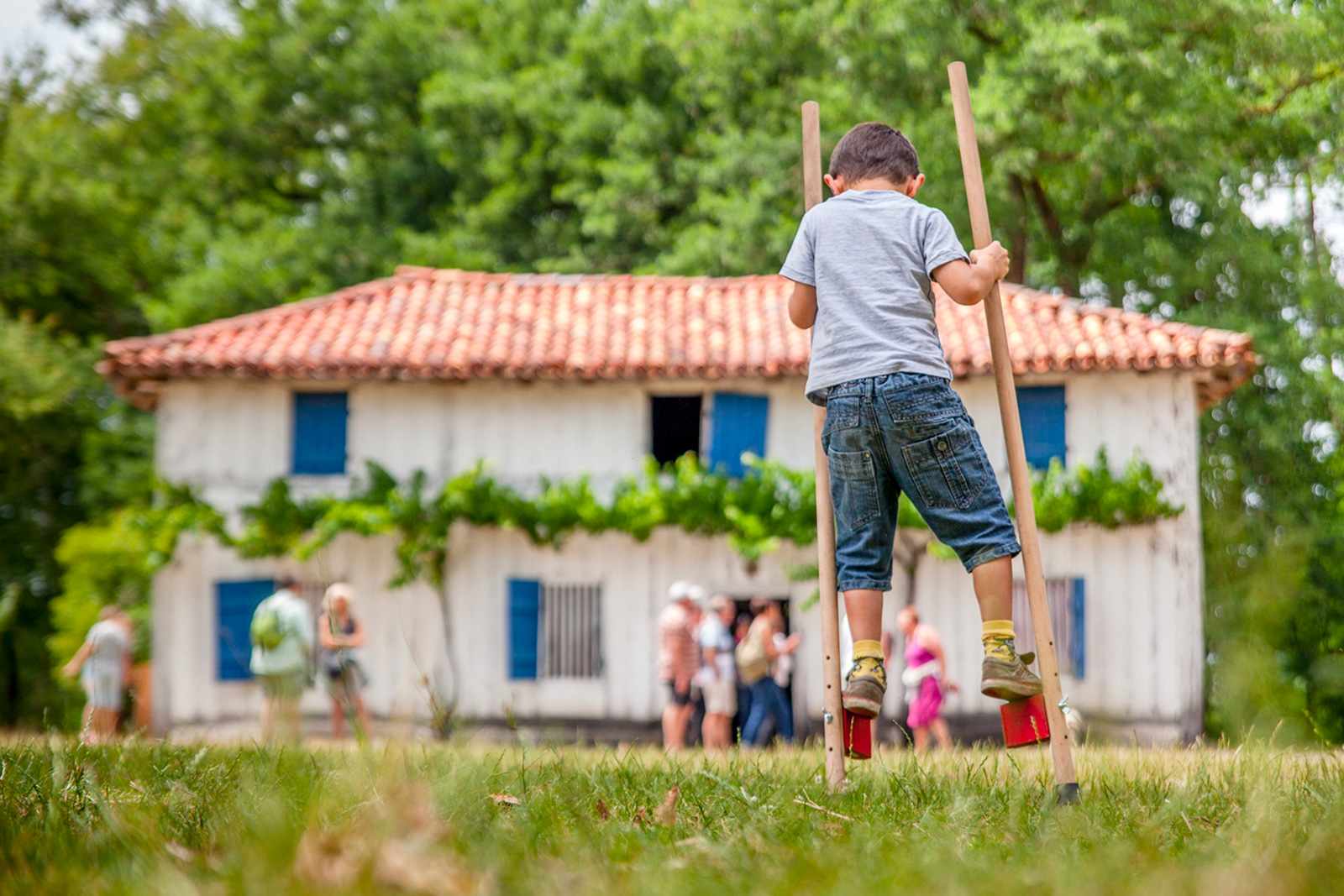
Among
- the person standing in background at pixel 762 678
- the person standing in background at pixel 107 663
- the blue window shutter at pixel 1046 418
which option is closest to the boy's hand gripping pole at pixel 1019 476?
the person standing in background at pixel 762 678

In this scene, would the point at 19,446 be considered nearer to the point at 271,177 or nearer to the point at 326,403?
the point at 271,177

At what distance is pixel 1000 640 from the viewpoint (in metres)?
3.21

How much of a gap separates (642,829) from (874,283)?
1.83 metres

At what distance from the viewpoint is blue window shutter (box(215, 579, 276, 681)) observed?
637 inches

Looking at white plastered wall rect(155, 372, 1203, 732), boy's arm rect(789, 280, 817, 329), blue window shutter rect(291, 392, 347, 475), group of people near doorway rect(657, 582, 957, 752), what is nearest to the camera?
boy's arm rect(789, 280, 817, 329)

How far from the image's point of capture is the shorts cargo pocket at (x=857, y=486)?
11.0 ft

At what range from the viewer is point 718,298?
1742 centimetres

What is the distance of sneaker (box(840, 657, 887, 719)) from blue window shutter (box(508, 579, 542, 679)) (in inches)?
519

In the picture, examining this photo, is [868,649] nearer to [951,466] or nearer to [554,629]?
[951,466]

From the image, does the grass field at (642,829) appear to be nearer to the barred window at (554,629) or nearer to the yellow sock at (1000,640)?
the yellow sock at (1000,640)

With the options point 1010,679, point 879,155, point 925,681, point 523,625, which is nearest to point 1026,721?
point 1010,679

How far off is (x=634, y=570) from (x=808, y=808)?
13780mm

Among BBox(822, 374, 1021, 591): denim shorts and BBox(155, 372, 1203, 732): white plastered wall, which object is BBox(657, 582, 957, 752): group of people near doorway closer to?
BBox(155, 372, 1203, 732): white plastered wall

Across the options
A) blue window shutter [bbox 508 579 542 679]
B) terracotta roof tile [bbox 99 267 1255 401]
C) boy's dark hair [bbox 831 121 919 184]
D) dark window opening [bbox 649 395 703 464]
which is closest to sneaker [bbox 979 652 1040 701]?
boy's dark hair [bbox 831 121 919 184]
